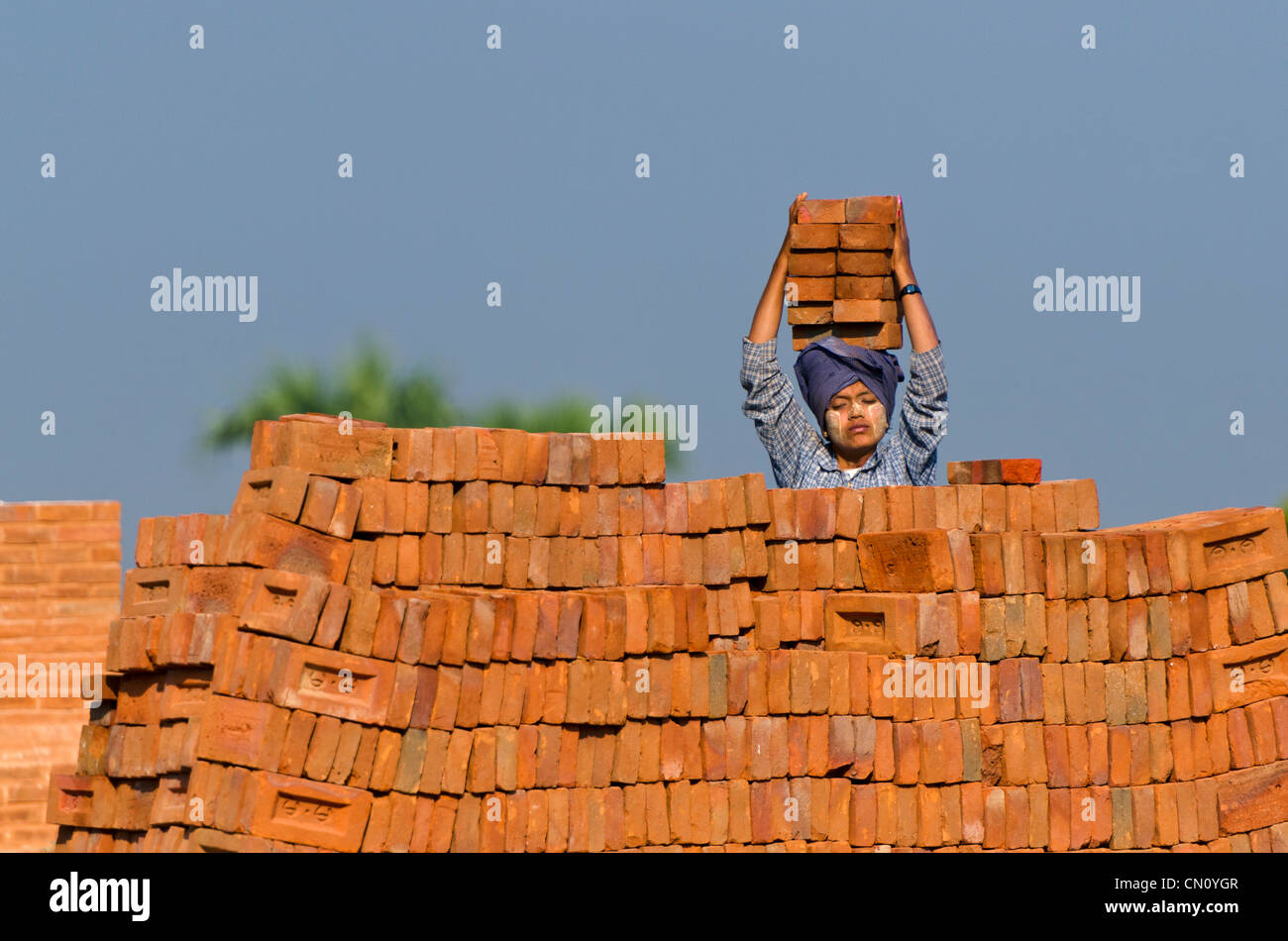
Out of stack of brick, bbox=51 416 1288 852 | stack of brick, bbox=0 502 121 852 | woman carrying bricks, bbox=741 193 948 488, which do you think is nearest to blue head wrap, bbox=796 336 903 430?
woman carrying bricks, bbox=741 193 948 488

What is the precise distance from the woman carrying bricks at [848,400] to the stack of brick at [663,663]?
27.2 inches

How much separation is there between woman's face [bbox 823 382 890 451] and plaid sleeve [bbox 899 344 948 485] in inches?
7.7

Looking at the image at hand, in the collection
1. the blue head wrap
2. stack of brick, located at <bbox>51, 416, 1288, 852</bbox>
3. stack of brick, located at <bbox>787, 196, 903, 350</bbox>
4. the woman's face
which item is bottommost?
stack of brick, located at <bbox>51, 416, 1288, 852</bbox>

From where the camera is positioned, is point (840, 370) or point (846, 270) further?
point (846, 270)

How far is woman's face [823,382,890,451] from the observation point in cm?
862

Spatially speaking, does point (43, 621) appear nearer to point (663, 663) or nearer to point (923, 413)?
point (663, 663)

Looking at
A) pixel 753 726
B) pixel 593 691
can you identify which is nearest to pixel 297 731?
pixel 593 691

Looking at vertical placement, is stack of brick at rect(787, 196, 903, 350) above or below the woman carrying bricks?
above

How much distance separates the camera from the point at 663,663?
7.55 metres

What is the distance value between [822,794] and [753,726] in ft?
1.49

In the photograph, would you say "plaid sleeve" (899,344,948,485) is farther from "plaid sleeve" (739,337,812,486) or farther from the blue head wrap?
"plaid sleeve" (739,337,812,486)

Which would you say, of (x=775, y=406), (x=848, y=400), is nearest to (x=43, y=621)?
(x=775, y=406)

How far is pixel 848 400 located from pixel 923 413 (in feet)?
1.47

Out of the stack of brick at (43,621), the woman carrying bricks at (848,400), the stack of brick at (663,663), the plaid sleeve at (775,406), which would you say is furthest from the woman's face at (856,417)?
the stack of brick at (43,621)
